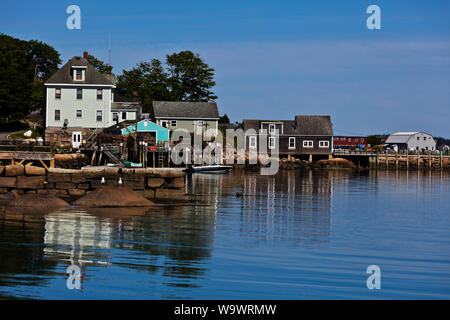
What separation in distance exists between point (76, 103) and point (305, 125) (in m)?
42.0

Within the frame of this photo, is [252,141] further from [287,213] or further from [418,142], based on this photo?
[287,213]

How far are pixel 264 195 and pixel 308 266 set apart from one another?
28.0m

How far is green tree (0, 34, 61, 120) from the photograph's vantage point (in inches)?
3199

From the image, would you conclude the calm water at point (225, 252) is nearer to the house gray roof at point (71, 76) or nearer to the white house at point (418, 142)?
the house gray roof at point (71, 76)

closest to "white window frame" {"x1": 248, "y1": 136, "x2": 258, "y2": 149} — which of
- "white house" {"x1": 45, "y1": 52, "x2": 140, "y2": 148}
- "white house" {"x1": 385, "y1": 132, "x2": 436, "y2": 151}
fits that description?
"white house" {"x1": 45, "y1": 52, "x2": 140, "y2": 148}

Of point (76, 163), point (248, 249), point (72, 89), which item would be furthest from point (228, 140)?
point (248, 249)

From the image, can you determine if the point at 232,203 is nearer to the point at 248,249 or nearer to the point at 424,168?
the point at 248,249

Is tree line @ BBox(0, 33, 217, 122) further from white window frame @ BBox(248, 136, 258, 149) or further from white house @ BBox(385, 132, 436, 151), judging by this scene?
white house @ BBox(385, 132, 436, 151)

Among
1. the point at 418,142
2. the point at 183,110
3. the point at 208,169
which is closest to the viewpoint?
the point at 208,169

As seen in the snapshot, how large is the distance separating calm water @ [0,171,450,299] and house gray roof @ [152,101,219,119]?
48830 millimetres

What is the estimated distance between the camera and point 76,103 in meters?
75.0

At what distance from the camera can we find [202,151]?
8694 centimetres

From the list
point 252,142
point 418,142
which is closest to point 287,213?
point 252,142

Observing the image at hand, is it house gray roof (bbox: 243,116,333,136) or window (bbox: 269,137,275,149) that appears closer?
house gray roof (bbox: 243,116,333,136)
